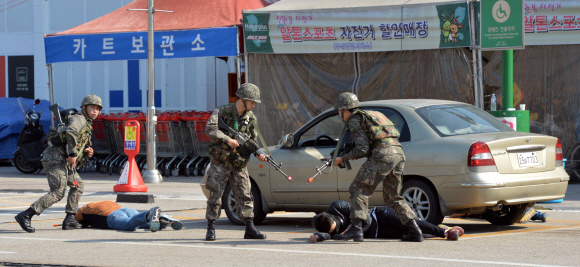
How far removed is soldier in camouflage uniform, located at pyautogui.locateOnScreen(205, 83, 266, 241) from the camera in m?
8.12

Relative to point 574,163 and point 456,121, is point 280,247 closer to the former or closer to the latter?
point 456,121

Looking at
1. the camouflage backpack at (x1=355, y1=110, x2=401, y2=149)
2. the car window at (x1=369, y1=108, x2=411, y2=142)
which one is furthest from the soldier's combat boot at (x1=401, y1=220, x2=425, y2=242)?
the car window at (x1=369, y1=108, x2=411, y2=142)

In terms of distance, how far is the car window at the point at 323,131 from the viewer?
940 cm

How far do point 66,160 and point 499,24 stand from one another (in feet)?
24.3

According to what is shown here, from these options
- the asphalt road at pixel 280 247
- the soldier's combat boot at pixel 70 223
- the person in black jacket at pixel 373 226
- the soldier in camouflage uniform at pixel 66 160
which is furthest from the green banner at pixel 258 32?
the person in black jacket at pixel 373 226

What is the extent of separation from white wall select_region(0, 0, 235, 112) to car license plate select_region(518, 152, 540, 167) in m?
16.2

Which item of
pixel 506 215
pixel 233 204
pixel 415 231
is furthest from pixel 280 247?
pixel 506 215

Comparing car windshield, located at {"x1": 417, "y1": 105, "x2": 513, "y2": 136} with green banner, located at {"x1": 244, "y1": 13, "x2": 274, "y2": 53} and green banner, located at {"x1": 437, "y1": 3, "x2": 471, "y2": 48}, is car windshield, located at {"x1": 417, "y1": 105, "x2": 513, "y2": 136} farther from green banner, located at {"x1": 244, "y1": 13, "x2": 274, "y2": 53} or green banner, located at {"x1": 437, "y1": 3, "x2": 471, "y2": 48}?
green banner, located at {"x1": 244, "y1": 13, "x2": 274, "y2": 53}

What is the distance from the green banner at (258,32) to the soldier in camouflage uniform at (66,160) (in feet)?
24.9

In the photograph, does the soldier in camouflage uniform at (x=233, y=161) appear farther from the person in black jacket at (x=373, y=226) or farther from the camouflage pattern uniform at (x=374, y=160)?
the camouflage pattern uniform at (x=374, y=160)

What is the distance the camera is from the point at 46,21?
27.1m

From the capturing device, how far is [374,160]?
7664 millimetres

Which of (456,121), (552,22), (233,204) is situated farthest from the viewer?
(552,22)

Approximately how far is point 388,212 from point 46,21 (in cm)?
2172
